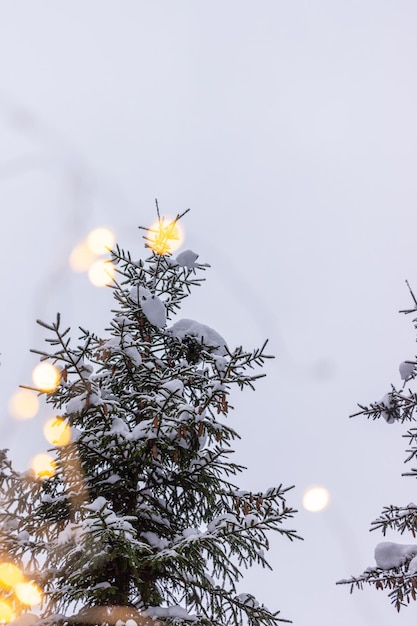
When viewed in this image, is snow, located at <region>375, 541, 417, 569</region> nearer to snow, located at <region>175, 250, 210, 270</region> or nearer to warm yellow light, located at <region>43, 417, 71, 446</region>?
warm yellow light, located at <region>43, 417, 71, 446</region>

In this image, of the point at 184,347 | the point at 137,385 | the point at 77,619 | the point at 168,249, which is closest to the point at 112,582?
the point at 77,619

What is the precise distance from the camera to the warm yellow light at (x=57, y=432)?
6.47 m

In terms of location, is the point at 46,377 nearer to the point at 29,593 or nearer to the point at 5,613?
the point at 29,593

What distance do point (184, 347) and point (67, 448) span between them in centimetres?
258

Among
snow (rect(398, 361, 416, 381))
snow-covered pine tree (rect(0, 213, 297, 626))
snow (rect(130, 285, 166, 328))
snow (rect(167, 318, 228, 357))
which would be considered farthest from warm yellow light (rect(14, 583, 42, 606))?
snow (rect(398, 361, 416, 381))

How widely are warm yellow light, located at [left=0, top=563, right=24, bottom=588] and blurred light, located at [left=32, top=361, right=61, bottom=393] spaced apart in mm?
2153

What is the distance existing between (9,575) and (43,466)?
1339 millimetres

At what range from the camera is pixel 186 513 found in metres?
7.67

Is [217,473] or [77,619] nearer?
[77,619]

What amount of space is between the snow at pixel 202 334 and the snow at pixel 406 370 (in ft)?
9.51

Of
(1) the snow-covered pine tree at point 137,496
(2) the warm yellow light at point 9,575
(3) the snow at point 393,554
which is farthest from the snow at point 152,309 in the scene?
(3) the snow at point 393,554

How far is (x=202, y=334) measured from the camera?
8266 millimetres

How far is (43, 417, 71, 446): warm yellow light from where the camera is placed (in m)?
6.47

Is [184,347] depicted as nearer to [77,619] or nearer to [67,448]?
[67,448]
